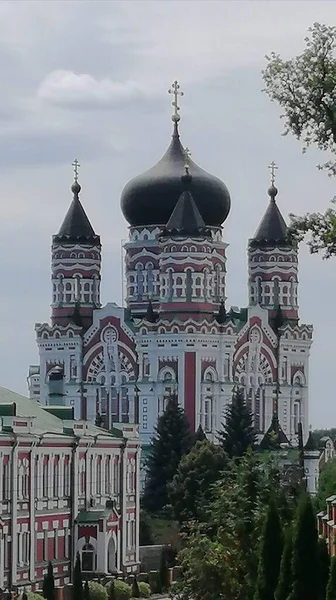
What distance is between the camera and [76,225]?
245 feet

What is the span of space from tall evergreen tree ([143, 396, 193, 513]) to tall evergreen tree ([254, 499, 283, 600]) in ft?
122

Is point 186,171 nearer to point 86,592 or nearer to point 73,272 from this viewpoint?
point 73,272

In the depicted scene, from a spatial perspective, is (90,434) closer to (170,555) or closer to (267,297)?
(170,555)

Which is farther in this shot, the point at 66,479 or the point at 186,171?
the point at 186,171

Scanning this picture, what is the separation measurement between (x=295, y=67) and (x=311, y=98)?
1.22 feet

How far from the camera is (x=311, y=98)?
20469mm

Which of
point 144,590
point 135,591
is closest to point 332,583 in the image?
point 135,591

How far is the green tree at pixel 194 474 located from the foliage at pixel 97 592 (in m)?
16.7

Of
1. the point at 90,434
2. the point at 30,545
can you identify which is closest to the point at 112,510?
the point at 90,434

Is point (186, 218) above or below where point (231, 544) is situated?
above

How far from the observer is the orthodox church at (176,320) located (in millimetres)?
69188

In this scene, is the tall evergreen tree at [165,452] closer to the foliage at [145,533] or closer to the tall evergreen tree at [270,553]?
the foliage at [145,533]

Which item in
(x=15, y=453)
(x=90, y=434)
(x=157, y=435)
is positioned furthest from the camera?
(x=157, y=435)

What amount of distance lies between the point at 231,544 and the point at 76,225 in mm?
45494
